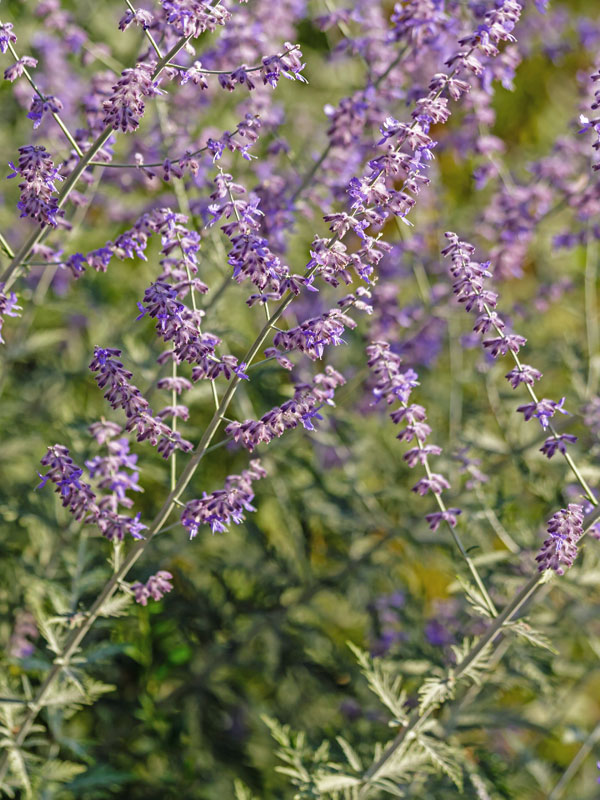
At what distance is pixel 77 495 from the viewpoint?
2.47m

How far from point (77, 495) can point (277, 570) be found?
2.13m

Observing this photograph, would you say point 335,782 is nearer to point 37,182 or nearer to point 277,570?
point 277,570

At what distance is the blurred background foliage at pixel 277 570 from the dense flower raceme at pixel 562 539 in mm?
923

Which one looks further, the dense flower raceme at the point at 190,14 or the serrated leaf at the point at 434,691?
the serrated leaf at the point at 434,691

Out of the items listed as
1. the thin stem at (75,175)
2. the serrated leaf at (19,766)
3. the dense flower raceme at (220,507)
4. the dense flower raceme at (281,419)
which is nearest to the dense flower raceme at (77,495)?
the dense flower raceme at (220,507)

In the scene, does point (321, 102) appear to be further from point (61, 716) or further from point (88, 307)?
point (61, 716)

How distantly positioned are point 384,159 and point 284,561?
2.69 meters

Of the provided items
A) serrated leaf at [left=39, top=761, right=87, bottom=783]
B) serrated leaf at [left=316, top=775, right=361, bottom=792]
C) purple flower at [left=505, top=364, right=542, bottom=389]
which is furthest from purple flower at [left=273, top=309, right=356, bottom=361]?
serrated leaf at [left=39, top=761, right=87, bottom=783]

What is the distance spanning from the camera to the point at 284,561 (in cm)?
448

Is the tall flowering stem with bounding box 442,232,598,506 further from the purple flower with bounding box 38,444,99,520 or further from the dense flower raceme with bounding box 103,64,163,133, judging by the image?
the purple flower with bounding box 38,444,99,520

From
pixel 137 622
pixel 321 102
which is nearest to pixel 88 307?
pixel 137 622

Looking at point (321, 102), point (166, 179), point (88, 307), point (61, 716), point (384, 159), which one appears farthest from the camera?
point (321, 102)

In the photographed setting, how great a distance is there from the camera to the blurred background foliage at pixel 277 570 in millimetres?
3807

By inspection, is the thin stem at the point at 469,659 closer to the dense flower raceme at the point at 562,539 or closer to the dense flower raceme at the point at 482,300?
the dense flower raceme at the point at 562,539
